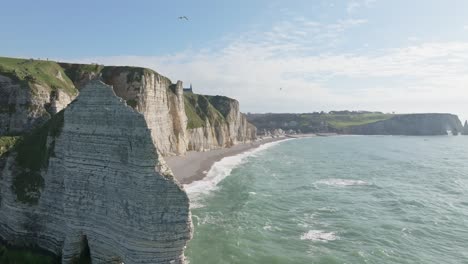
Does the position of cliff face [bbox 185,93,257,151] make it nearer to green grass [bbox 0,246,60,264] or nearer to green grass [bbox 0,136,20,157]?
green grass [bbox 0,136,20,157]

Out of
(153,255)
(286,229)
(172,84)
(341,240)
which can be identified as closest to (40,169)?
(153,255)

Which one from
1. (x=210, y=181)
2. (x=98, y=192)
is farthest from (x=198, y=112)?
(x=98, y=192)

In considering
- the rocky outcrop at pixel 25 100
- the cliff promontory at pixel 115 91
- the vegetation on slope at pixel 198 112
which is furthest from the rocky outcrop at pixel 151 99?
the vegetation on slope at pixel 198 112

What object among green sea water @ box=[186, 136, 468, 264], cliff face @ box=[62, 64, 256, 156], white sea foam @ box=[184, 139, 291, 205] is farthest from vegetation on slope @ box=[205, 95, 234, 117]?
green sea water @ box=[186, 136, 468, 264]

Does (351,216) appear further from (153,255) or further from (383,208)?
(153,255)

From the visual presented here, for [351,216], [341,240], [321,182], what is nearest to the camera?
[341,240]

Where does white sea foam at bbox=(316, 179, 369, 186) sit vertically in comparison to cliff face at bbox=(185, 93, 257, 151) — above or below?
below
